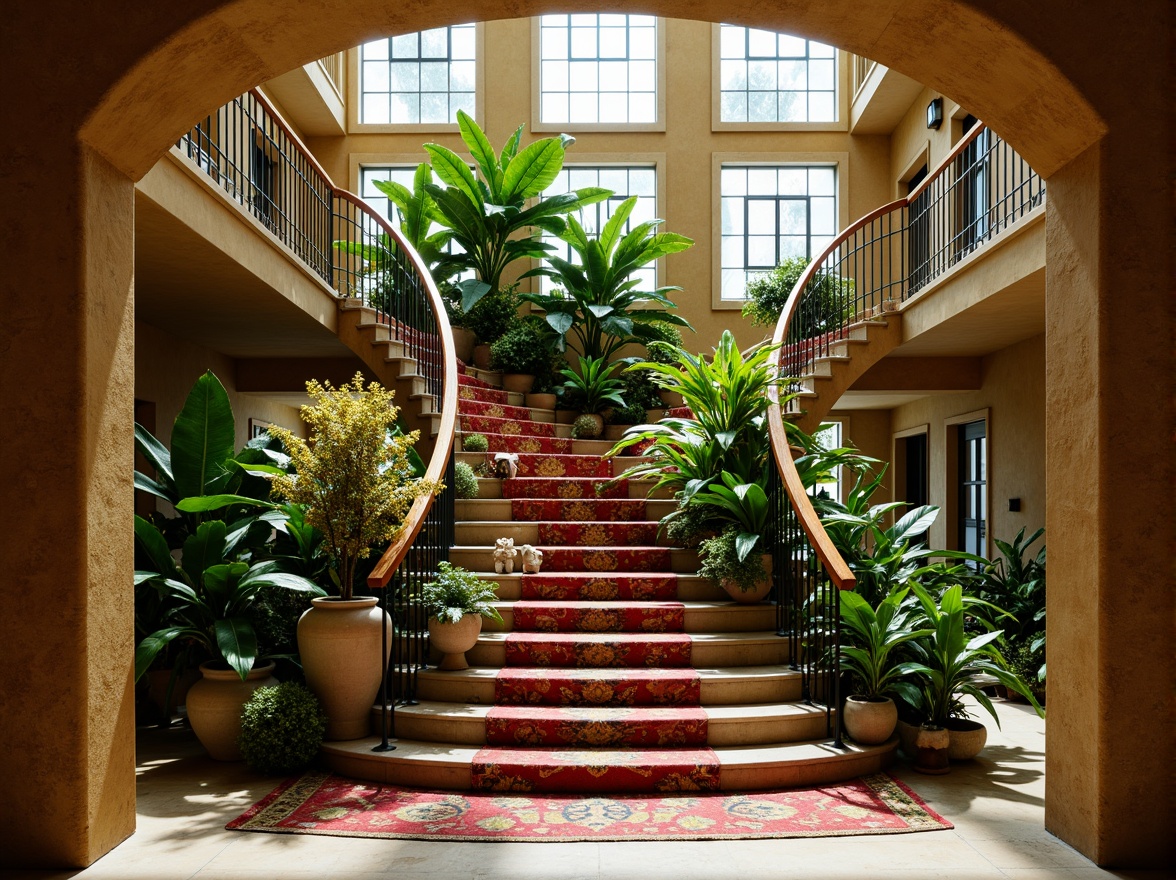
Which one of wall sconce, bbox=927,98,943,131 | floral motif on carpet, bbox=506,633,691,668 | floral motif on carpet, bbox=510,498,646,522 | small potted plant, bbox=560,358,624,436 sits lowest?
floral motif on carpet, bbox=506,633,691,668

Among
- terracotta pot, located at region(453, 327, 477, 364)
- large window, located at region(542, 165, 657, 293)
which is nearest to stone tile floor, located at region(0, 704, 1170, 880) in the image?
terracotta pot, located at region(453, 327, 477, 364)

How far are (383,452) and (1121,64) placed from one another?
3.20 metres

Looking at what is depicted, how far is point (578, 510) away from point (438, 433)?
1.11m

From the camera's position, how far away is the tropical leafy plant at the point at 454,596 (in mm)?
4368

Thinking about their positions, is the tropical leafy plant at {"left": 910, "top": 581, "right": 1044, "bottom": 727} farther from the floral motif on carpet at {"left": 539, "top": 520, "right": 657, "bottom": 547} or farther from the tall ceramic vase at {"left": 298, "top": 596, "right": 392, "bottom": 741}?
the tall ceramic vase at {"left": 298, "top": 596, "right": 392, "bottom": 741}

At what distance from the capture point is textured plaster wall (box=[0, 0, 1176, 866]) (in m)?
2.86

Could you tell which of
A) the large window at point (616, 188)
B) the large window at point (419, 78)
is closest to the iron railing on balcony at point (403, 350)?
the large window at point (616, 188)

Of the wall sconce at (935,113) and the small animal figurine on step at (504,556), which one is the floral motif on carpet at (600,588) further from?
the wall sconce at (935,113)

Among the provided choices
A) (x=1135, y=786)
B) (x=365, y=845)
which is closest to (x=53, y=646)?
(x=365, y=845)

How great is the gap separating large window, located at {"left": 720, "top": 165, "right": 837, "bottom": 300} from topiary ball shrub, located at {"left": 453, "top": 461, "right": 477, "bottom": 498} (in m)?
5.88

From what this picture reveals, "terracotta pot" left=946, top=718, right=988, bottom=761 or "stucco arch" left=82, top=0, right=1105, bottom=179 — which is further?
"terracotta pot" left=946, top=718, right=988, bottom=761

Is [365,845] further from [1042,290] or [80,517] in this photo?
[1042,290]

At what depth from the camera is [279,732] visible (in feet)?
12.6

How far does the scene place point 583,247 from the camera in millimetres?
9109
